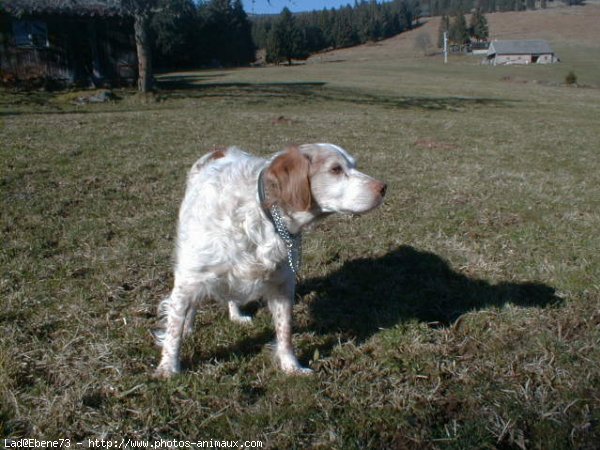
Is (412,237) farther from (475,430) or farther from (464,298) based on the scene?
(475,430)

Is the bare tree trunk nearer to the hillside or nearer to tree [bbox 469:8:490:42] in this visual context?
the hillside

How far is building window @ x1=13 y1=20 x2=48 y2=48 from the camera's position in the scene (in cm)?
2080

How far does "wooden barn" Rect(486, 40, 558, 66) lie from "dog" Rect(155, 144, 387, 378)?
7919 cm

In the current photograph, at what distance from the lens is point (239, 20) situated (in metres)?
66.7

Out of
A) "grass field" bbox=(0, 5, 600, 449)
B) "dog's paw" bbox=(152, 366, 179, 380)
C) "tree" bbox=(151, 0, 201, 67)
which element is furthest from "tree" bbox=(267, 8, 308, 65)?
"dog's paw" bbox=(152, 366, 179, 380)

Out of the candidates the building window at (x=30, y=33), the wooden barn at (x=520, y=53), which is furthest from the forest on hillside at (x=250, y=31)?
the wooden barn at (x=520, y=53)

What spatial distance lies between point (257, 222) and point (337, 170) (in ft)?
1.79

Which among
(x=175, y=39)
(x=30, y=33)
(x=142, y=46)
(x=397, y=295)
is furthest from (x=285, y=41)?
(x=397, y=295)

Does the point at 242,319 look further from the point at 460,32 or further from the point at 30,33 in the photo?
the point at 460,32

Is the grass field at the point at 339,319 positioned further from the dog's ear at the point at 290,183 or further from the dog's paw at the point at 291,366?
the dog's ear at the point at 290,183

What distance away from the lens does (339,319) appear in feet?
11.9

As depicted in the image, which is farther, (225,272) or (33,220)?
(33,220)

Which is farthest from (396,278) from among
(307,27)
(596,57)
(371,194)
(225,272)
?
(307,27)

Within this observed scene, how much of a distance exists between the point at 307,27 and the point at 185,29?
39297 millimetres
